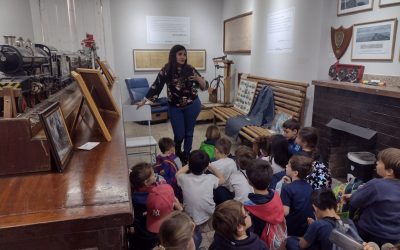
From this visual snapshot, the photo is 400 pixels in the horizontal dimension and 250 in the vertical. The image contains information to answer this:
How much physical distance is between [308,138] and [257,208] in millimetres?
967

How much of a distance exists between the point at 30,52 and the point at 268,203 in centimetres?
169

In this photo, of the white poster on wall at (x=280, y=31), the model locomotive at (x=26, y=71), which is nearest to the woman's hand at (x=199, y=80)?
the model locomotive at (x=26, y=71)

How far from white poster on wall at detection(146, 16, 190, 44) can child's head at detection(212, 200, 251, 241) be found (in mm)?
5730

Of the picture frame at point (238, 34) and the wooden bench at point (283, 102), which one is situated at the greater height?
the picture frame at point (238, 34)

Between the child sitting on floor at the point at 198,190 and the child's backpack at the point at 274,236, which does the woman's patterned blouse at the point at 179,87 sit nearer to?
the child sitting on floor at the point at 198,190

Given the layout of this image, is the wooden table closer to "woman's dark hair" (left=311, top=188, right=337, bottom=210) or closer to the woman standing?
"woman's dark hair" (left=311, top=188, right=337, bottom=210)

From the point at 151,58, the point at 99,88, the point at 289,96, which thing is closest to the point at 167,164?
the point at 99,88

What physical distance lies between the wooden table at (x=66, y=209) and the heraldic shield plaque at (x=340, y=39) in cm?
314

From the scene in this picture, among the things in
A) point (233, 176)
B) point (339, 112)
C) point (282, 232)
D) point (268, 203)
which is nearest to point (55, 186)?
point (268, 203)

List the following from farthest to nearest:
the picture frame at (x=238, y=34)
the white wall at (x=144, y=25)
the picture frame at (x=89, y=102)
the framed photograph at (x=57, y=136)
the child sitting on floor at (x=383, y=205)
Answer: the white wall at (x=144, y=25), the picture frame at (x=238, y=34), the child sitting on floor at (x=383, y=205), the picture frame at (x=89, y=102), the framed photograph at (x=57, y=136)

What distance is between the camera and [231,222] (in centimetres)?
126

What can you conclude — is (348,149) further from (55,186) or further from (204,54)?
(204,54)

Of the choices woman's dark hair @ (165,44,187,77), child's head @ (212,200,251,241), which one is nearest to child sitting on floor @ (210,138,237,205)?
child's head @ (212,200,251,241)

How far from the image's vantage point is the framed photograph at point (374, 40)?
2.77 m
